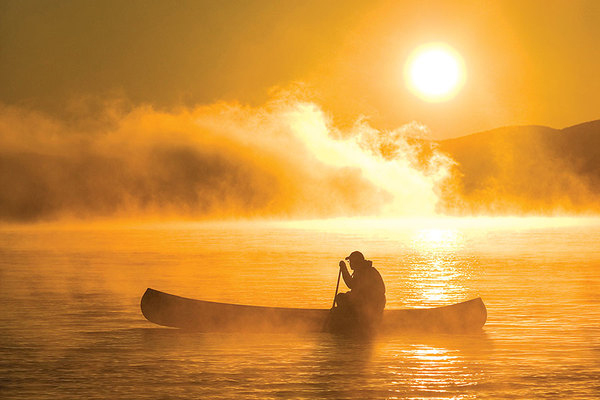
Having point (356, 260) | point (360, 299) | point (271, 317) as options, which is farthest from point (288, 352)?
point (271, 317)

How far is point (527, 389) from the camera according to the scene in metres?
20.1

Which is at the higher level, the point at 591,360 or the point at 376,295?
the point at 376,295

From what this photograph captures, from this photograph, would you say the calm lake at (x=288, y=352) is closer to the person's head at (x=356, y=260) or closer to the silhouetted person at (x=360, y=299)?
the silhouetted person at (x=360, y=299)

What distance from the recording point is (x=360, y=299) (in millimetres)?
26453

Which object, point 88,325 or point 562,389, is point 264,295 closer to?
point 88,325

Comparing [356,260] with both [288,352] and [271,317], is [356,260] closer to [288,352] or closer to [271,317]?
[288,352]

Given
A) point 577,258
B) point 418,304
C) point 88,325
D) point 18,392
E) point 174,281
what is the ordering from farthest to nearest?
point 577,258
point 174,281
point 418,304
point 88,325
point 18,392

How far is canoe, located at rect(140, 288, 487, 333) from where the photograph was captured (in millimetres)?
28062

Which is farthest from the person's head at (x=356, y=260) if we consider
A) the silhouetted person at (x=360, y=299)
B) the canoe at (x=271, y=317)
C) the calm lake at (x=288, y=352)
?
the canoe at (x=271, y=317)

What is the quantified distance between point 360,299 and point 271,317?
296 cm

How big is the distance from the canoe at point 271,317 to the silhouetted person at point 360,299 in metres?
0.69

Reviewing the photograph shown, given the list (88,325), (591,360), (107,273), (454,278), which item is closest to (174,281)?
(107,273)

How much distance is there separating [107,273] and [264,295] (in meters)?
20.0

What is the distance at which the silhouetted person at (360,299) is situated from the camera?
25844mm
